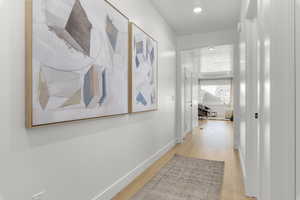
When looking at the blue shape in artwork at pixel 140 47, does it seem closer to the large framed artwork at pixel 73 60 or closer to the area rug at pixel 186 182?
the large framed artwork at pixel 73 60

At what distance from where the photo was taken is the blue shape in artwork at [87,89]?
58.4 inches

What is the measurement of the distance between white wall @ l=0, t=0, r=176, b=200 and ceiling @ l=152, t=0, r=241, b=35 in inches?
26.4

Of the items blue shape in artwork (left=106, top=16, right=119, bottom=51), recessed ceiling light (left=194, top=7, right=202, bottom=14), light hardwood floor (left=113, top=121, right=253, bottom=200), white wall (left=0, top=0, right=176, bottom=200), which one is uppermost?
recessed ceiling light (left=194, top=7, right=202, bottom=14)

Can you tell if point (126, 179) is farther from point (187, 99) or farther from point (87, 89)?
point (187, 99)

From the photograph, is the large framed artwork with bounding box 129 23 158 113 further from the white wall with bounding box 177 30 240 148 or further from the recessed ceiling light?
the white wall with bounding box 177 30 240 148

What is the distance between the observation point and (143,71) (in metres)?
2.52

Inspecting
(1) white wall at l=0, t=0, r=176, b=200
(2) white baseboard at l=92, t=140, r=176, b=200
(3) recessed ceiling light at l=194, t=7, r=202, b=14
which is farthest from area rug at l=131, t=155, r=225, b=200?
(3) recessed ceiling light at l=194, t=7, r=202, b=14

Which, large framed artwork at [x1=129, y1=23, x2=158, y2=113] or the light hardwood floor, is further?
large framed artwork at [x1=129, y1=23, x2=158, y2=113]

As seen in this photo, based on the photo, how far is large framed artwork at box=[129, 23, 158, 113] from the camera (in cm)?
224

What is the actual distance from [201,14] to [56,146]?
3.23 metres
